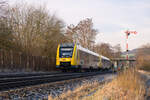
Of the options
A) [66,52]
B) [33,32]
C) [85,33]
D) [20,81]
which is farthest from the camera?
[85,33]

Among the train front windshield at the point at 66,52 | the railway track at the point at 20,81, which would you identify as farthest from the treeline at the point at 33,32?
the railway track at the point at 20,81

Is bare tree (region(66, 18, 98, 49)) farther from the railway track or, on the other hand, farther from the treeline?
the railway track

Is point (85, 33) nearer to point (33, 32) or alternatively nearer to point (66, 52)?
point (33, 32)

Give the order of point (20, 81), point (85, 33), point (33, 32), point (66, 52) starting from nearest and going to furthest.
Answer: point (20, 81)
point (66, 52)
point (33, 32)
point (85, 33)

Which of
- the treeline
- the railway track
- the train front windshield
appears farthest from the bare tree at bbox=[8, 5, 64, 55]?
the railway track

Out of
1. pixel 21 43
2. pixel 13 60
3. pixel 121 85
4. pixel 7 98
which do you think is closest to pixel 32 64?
pixel 21 43

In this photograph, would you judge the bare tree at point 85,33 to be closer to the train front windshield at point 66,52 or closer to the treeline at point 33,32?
the treeline at point 33,32

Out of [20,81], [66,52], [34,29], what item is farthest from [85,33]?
[20,81]

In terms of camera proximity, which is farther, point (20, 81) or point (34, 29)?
point (34, 29)

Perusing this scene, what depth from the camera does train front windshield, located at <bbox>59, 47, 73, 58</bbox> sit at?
2725cm

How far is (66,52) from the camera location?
27.4 metres

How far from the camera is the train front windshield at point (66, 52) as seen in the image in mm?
27248

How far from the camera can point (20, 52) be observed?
27.9 metres

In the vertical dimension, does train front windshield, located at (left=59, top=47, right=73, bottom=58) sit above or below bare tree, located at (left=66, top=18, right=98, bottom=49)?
below
